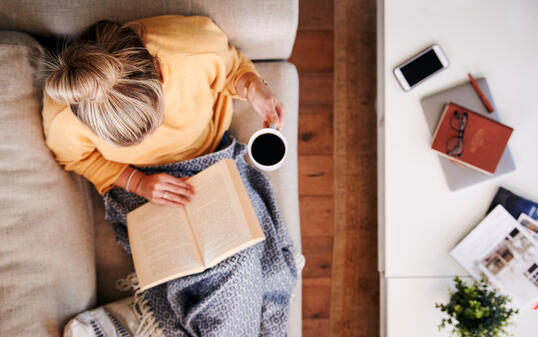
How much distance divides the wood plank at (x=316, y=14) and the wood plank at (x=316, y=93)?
220 mm

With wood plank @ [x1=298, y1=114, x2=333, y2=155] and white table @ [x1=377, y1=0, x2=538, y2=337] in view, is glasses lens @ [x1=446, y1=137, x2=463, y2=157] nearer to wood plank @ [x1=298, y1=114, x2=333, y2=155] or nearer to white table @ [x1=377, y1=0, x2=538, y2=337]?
white table @ [x1=377, y1=0, x2=538, y2=337]

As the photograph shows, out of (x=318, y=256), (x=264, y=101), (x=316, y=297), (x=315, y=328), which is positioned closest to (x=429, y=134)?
(x=264, y=101)

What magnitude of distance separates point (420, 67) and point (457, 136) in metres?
0.22

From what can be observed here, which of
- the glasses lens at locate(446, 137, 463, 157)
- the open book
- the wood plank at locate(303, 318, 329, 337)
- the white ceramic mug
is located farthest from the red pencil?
the wood plank at locate(303, 318, 329, 337)

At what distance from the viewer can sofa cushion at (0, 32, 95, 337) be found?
829 mm

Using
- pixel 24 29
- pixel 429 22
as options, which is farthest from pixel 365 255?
pixel 24 29

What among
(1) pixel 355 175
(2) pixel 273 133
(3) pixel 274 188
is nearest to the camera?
(2) pixel 273 133

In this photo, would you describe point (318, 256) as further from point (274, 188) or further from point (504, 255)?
point (504, 255)

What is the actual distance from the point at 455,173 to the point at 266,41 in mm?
667

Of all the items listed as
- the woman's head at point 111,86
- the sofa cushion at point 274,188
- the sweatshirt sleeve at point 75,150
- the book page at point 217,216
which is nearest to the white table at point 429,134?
the sofa cushion at point 274,188

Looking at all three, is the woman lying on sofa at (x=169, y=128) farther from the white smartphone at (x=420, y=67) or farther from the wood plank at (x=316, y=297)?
the wood plank at (x=316, y=297)

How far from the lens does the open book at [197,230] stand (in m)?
0.86

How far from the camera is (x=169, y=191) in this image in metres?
0.93

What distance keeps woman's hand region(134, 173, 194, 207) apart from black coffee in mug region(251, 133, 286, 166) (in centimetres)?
28
